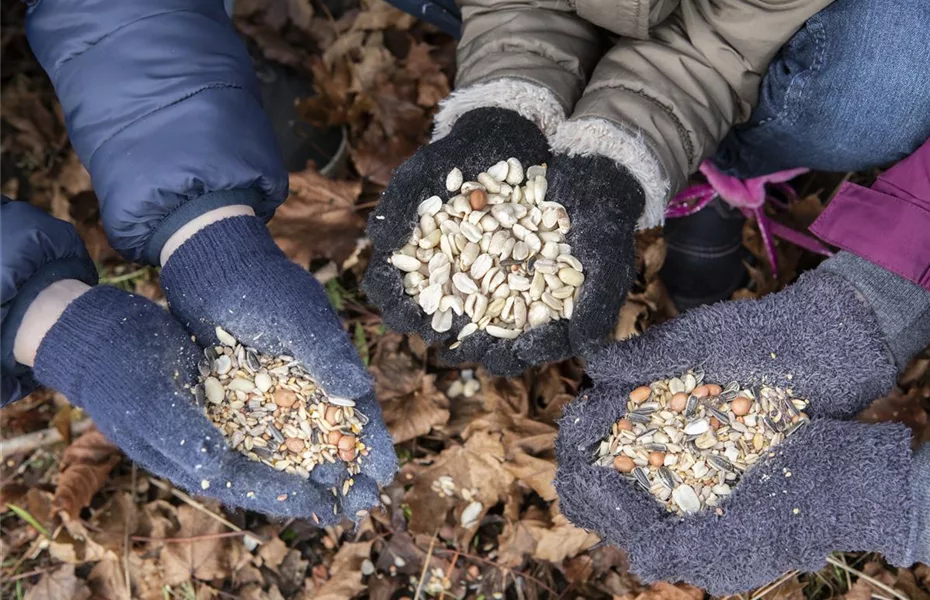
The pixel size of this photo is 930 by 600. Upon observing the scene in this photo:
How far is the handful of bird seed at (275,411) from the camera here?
131 cm

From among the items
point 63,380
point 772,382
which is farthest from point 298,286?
point 772,382

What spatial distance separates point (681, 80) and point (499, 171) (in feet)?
1.24

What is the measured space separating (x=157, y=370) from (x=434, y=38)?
1.30 m

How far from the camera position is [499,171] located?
54.2 inches

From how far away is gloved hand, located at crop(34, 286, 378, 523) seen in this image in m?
1.20

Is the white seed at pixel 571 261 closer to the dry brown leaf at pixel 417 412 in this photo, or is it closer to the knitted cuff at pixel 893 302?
the knitted cuff at pixel 893 302

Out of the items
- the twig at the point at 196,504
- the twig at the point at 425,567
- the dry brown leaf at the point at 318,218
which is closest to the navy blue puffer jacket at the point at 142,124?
the dry brown leaf at the point at 318,218

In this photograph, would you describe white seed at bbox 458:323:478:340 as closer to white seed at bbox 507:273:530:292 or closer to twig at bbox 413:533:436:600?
white seed at bbox 507:273:530:292

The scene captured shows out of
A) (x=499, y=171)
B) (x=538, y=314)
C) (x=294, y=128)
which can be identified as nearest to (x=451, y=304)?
(x=538, y=314)

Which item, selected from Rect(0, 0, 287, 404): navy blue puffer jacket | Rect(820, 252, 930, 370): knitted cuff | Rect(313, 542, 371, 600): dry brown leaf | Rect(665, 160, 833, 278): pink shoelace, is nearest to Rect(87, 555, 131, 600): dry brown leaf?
Rect(313, 542, 371, 600): dry brown leaf

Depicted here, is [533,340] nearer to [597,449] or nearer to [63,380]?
[597,449]

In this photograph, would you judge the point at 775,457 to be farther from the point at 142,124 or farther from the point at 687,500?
the point at 142,124

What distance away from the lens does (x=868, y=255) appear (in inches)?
53.1

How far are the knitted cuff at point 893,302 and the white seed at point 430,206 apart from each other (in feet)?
2.34
